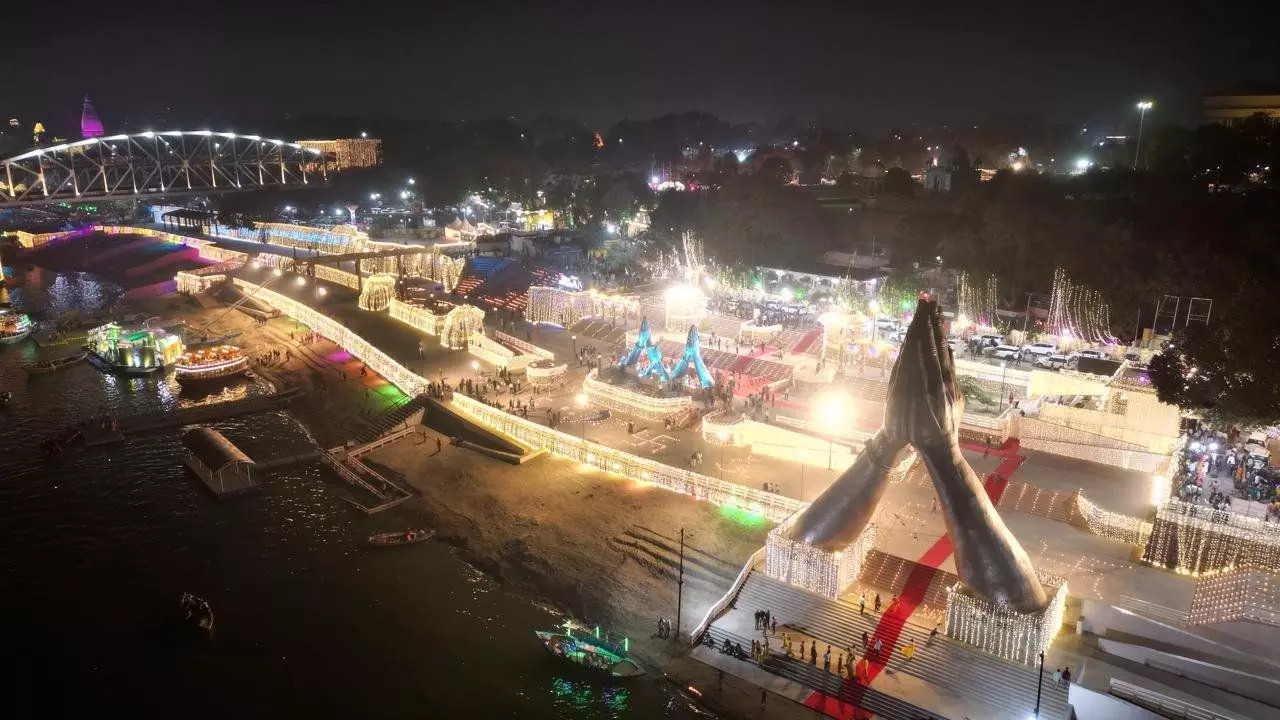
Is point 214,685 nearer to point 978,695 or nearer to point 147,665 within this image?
point 147,665

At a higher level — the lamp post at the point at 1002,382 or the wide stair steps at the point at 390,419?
the lamp post at the point at 1002,382

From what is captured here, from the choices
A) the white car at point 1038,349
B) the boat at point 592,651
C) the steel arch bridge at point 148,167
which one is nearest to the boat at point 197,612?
the boat at point 592,651

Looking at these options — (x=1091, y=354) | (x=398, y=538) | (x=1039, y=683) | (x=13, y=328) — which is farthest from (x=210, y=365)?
(x=1091, y=354)

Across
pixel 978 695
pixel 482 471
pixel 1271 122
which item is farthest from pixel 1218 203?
pixel 482 471

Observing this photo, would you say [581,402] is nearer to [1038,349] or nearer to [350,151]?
[1038,349]

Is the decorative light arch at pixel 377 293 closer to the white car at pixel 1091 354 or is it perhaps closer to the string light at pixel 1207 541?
the white car at pixel 1091 354
